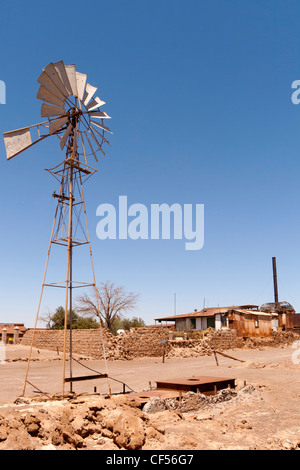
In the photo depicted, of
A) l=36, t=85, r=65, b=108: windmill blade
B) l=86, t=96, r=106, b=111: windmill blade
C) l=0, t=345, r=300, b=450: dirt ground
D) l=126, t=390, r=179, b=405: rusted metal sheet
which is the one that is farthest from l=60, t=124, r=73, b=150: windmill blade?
l=126, t=390, r=179, b=405: rusted metal sheet

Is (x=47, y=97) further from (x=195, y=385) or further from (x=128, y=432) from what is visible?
(x=195, y=385)

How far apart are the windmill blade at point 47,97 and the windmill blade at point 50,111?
0.14 metres

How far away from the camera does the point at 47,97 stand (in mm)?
12125

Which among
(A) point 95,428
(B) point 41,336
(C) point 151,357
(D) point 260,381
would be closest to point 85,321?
(B) point 41,336

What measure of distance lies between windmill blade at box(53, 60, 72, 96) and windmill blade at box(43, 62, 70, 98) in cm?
5

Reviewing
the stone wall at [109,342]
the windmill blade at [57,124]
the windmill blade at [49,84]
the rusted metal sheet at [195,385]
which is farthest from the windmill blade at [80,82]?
the stone wall at [109,342]

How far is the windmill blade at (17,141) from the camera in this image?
1166 centimetres

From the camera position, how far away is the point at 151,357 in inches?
1331

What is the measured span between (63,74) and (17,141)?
2.56 m

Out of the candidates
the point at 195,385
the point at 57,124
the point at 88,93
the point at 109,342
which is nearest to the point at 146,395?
the point at 195,385

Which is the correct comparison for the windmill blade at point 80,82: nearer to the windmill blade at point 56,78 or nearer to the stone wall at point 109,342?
the windmill blade at point 56,78
